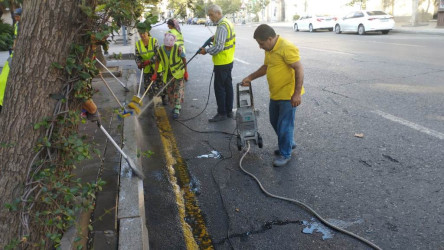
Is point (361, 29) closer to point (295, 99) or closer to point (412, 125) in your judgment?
point (412, 125)

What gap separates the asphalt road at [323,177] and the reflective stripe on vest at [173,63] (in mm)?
825

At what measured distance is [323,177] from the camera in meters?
4.53

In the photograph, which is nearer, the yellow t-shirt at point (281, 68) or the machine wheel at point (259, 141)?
Answer: the yellow t-shirt at point (281, 68)

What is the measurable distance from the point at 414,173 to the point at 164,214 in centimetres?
269

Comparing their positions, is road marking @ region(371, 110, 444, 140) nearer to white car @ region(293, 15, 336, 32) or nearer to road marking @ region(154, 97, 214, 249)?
road marking @ region(154, 97, 214, 249)

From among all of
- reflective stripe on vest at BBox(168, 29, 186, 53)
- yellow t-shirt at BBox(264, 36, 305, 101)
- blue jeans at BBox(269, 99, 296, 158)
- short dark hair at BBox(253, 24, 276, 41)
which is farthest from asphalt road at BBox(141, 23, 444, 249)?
short dark hair at BBox(253, 24, 276, 41)

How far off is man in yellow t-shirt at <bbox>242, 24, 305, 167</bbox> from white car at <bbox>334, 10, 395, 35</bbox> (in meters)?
19.2

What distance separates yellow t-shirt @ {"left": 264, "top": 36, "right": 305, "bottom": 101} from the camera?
4.40 m

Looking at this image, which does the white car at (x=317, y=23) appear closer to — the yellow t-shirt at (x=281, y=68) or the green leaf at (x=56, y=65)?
the yellow t-shirt at (x=281, y=68)

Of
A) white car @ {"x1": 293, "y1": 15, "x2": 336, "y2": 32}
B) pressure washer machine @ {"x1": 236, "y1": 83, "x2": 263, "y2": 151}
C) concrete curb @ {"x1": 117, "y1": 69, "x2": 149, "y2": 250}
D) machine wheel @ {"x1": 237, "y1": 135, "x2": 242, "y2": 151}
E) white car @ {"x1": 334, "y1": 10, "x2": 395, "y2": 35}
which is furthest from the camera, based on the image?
white car @ {"x1": 293, "y1": 15, "x2": 336, "y2": 32}

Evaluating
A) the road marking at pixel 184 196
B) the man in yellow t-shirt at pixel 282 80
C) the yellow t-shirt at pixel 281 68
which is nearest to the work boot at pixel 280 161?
the man in yellow t-shirt at pixel 282 80

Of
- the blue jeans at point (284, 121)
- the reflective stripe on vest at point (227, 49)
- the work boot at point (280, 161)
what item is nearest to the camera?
the blue jeans at point (284, 121)

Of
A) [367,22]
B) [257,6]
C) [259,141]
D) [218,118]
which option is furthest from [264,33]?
[257,6]

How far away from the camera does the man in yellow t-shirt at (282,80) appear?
4395 mm
